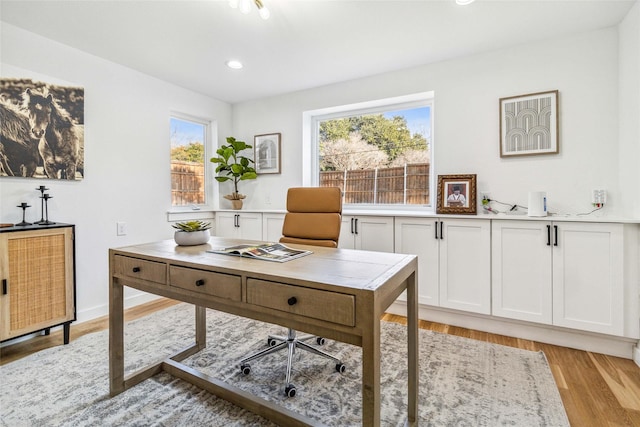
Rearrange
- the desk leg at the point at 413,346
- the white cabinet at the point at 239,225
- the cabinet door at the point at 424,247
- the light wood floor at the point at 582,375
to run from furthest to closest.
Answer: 1. the white cabinet at the point at 239,225
2. the cabinet door at the point at 424,247
3. the light wood floor at the point at 582,375
4. the desk leg at the point at 413,346

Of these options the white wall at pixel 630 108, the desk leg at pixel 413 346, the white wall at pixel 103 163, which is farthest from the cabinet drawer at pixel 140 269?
the white wall at pixel 630 108

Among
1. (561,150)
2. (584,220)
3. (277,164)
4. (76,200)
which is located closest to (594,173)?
(561,150)

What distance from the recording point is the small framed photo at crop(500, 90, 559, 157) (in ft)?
8.46

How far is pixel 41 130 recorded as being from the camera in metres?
2.51

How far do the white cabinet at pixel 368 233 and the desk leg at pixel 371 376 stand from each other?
78.2 inches

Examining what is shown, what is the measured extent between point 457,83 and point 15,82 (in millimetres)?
3741

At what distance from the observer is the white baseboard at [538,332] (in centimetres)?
218

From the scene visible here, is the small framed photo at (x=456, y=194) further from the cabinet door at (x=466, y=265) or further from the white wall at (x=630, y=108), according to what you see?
the white wall at (x=630, y=108)

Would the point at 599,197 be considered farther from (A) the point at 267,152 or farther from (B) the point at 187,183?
(B) the point at 187,183

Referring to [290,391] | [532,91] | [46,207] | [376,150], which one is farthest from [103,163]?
[532,91]

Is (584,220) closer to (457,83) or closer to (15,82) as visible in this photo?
(457,83)

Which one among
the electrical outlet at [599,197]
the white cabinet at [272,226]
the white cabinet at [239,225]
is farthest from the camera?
the white cabinet at [239,225]

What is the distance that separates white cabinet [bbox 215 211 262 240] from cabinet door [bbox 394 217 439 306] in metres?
1.73

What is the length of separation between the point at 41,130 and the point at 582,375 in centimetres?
433
